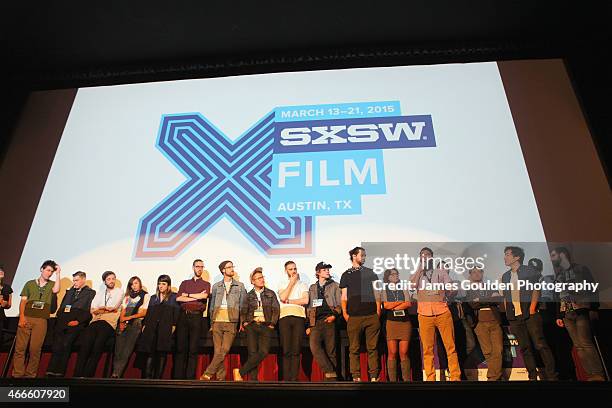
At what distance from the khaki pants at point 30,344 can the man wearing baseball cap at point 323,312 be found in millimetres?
1942

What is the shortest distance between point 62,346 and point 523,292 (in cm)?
321

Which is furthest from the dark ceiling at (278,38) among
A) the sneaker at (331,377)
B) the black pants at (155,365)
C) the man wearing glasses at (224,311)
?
the sneaker at (331,377)

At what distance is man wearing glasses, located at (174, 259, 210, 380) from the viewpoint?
142 inches

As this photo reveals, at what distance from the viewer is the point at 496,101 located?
162 inches

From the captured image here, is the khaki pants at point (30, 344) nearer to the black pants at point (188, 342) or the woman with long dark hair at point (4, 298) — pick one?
the woman with long dark hair at point (4, 298)

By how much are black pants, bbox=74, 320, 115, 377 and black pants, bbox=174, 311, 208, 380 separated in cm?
51

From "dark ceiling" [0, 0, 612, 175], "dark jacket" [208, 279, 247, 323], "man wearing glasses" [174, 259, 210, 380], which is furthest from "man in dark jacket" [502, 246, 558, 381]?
"man wearing glasses" [174, 259, 210, 380]

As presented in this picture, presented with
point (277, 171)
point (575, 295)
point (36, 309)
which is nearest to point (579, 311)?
point (575, 295)

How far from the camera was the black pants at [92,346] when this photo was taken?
11.9ft

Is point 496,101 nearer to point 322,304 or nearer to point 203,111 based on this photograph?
point 322,304

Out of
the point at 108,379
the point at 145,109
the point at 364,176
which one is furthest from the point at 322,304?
the point at 145,109

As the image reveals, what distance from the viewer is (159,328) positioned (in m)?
3.64

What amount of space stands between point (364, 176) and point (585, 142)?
172 centimetres
